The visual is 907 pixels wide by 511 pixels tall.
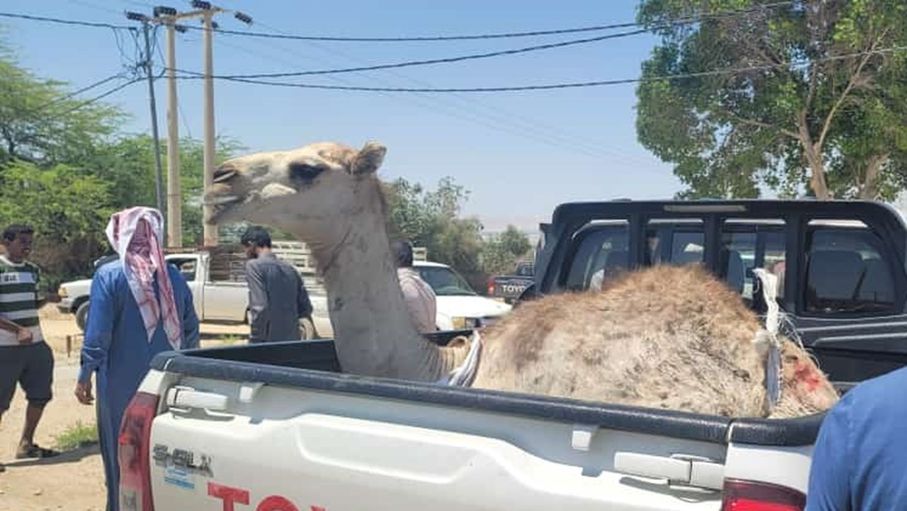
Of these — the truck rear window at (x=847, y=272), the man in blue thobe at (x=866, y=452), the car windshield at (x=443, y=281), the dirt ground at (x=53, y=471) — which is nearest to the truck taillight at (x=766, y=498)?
the man in blue thobe at (x=866, y=452)

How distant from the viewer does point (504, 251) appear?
39.7 metres

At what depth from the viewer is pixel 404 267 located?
6.62m

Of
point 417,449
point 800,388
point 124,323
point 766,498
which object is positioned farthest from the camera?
point 124,323

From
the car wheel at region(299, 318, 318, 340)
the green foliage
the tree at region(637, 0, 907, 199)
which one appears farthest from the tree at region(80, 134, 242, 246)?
the car wheel at region(299, 318, 318, 340)

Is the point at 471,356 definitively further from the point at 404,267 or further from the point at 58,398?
the point at 58,398

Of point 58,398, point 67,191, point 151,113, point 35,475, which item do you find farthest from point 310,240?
point 67,191

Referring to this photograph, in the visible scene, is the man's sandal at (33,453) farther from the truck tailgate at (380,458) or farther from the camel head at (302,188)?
the truck tailgate at (380,458)

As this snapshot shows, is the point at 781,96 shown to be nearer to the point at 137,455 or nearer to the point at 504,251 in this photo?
the point at 137,455

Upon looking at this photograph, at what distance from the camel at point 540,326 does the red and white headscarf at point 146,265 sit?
6.22 feet

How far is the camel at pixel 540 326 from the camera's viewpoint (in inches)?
110

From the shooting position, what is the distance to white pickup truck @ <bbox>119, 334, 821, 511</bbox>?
182cm

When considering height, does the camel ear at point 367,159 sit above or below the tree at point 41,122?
below

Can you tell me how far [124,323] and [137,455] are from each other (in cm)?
256

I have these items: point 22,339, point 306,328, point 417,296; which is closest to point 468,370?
point 417,296
